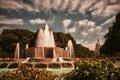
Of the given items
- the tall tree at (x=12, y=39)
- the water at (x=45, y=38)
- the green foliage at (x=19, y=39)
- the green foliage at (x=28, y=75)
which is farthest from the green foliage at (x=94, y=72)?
the green foliage at (x=19, y=39)

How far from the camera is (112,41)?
16500mm

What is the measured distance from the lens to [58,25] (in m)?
12.0

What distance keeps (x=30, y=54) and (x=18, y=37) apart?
10.8m

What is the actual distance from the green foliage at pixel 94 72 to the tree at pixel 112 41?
13.5 meters

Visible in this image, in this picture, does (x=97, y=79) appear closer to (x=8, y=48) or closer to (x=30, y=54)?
(x=30, y=54)

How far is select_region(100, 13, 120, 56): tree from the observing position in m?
15.9

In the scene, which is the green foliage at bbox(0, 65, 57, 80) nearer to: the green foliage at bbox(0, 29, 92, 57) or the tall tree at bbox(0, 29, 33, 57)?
the tall tree at bbox(0, 29, 33, 57)

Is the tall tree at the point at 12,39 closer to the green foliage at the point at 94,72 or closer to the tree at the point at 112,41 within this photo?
the tree at the point at 112,41

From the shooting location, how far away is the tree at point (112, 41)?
1593cm

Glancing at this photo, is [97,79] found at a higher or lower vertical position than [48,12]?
lower

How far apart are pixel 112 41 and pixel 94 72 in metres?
14.9

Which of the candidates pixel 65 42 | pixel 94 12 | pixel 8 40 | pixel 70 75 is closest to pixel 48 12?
pixel 94 12

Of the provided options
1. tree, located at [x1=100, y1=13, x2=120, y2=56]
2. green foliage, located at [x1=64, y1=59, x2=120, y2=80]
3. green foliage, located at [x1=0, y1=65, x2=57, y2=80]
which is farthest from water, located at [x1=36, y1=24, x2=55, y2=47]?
green foliage, located at [x1=64, y1=59, x2=120, y2=80]

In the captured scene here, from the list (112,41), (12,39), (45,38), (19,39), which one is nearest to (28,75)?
(45,38)
